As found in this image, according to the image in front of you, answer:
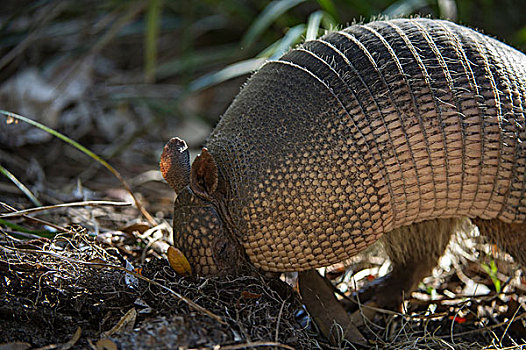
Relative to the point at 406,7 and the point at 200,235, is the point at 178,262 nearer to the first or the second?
the point at 200,235

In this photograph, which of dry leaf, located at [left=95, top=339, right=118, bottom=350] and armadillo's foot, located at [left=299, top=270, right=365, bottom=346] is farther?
armadillo's foot, located at [left=299, top=270, right=365, bottom=346]

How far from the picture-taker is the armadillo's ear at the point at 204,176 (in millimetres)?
2959

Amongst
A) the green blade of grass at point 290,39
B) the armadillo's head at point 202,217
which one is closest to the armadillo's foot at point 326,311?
the armadillo's head at point 202,217

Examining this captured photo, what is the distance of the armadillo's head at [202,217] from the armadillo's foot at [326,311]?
1.76 feet

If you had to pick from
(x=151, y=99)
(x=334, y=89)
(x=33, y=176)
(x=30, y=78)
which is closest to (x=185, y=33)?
(x=151, y=99)

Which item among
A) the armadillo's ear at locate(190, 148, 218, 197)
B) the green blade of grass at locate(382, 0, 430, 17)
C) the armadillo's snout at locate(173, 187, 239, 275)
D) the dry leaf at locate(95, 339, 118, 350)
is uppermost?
the green blade of grass at locate(382, 0, 430, 17)

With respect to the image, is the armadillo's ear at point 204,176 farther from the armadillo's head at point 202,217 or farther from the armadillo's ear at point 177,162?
the armadillo's ear at point 177,162

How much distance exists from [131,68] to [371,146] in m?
5.80

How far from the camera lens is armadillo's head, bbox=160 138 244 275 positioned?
294 cm

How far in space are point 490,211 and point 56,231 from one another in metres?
2.72

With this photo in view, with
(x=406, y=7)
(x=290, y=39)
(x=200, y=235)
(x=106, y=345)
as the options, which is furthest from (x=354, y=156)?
(x=406, y=7)

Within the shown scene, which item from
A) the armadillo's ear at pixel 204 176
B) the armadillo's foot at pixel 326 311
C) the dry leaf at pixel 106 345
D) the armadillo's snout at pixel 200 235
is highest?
the armadillo's ear at pixel 204 176

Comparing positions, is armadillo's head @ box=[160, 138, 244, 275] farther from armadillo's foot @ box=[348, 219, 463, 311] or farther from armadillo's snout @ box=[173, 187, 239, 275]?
armadillo's foot @ box=[348, 219, 463, 311]

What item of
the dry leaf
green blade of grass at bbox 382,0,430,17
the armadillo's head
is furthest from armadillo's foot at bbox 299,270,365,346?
green blade of grass at bbox 382,0,430,17
